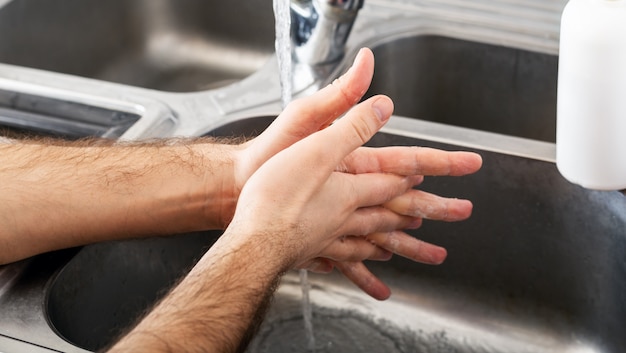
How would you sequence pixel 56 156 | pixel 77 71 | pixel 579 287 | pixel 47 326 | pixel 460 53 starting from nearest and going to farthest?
1. pixel 47 326
2. pixel 56 156
3. pixel 579 287
4. pixel 460 53
5. pixel 77 71

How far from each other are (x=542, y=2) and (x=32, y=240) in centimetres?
79

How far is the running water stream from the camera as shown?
3.44 feet

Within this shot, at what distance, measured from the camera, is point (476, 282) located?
112cm

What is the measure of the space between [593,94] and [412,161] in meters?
0.20

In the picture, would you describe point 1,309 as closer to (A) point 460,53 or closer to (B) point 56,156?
(B) point 56,156

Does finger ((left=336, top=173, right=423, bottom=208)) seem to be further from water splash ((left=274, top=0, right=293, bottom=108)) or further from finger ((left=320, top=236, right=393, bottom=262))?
water splash ((left=274, top=0, right=293, bottom=108))

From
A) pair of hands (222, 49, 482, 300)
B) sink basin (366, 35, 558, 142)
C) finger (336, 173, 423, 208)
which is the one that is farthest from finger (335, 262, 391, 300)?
sink basin (366, 35, 558, 142)

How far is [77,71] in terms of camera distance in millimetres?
1447

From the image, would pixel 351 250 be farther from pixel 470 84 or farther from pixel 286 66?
pixel 470 84

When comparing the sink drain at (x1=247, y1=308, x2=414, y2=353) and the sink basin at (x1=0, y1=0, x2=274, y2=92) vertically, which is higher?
the sink basin at (x1=0, y1=0, x2=274, y2=92)

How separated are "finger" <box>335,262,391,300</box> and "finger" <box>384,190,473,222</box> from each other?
95 millimetres

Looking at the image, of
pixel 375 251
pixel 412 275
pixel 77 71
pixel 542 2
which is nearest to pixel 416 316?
pixel 412 275

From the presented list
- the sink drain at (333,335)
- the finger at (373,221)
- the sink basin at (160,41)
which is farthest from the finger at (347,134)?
the sink basin at (160,41)

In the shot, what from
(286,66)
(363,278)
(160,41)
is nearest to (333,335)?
(363,278)
